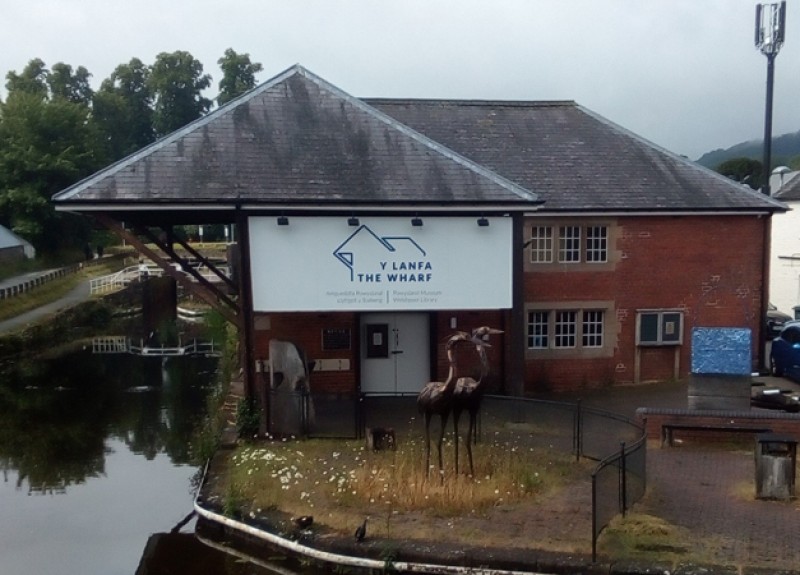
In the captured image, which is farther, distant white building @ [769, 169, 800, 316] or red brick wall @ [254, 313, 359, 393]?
distant white building @ [769, 169, 800, 316]

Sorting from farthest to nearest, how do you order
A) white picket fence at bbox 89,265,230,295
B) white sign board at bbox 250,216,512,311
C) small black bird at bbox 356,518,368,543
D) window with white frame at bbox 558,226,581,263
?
white picket fence at bbox 89,265,230,295 → window with white frame at bbox 558,226,581,263 → white sign board at bbox 250,216,512,311 → small black bird at bbox 356,518,368,543

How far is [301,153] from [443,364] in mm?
5625

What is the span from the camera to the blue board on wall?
1306 cm

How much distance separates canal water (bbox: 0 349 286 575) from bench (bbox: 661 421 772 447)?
740 cm

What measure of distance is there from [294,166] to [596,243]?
7.61 metres

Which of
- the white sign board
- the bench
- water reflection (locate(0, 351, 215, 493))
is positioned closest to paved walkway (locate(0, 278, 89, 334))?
water reflection (locate(0, 351, 215, 493))

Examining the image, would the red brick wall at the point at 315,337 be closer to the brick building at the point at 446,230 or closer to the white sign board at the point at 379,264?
the brick building at the point at 446,230

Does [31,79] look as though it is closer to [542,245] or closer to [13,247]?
[13,247]

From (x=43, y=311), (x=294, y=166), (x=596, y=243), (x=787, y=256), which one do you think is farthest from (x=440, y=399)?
(x=43, y=311)

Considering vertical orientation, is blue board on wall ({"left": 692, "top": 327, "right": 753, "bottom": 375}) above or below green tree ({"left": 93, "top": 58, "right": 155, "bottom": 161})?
below

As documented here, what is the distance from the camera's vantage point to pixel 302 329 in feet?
51.0

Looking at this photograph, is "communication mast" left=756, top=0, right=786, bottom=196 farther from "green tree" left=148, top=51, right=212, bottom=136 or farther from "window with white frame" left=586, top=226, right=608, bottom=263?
"green tree" left=148, top=51, right=212, bottom=136

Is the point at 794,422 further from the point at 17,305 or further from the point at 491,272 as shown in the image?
the point at 17,305

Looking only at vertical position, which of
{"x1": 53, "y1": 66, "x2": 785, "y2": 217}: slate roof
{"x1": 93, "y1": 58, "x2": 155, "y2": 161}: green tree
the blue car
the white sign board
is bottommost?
the blue car
